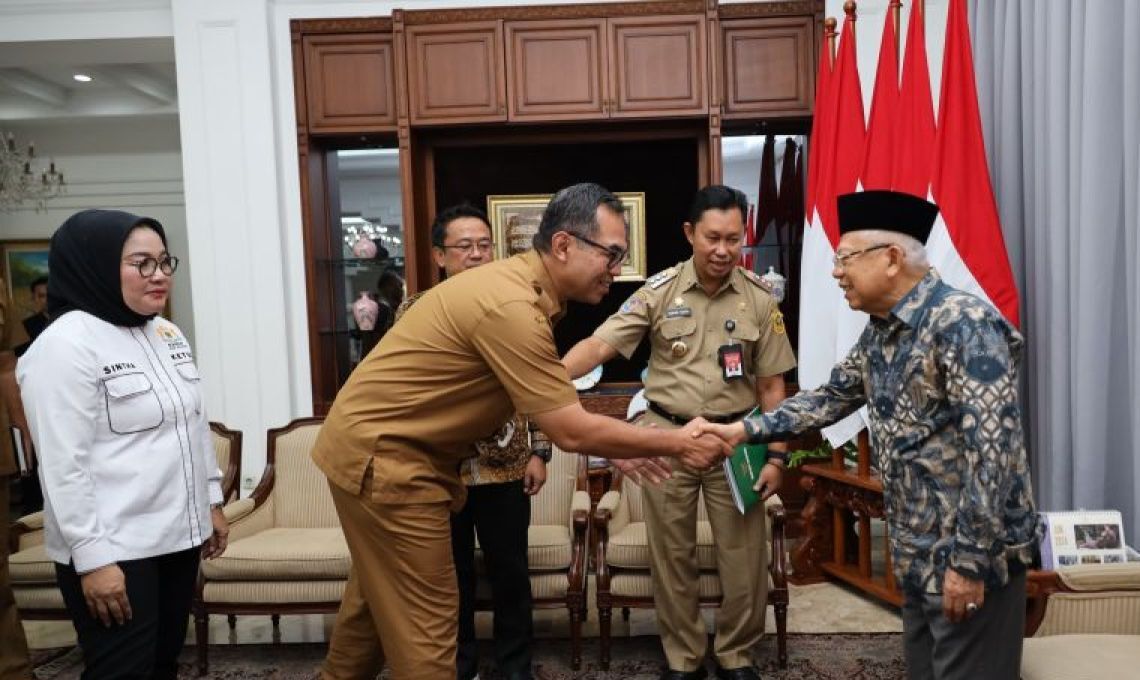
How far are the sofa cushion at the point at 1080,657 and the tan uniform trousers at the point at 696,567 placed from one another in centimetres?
86

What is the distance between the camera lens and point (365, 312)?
472cm

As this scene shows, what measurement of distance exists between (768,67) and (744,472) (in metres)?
2.65

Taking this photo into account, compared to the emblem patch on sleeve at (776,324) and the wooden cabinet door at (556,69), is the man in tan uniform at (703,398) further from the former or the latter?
the wooden cabinet door at (556,69)

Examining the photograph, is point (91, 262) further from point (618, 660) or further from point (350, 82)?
point (350, 82)

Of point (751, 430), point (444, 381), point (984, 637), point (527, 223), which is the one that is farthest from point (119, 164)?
point (984, 637)

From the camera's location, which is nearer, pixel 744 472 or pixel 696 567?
pixel 744 472

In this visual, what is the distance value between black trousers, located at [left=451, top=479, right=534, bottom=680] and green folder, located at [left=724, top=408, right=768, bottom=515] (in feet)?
2.22

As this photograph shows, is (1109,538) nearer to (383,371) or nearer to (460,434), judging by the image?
(460,434)

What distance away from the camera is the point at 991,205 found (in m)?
3.02

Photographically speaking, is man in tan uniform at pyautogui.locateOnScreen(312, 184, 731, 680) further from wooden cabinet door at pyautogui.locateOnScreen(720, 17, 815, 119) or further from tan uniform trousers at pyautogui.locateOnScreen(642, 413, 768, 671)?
wooden cabinet door at pyautogui.locateOnScreen(720, 17, 815, 119)

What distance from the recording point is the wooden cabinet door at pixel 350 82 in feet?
14.8

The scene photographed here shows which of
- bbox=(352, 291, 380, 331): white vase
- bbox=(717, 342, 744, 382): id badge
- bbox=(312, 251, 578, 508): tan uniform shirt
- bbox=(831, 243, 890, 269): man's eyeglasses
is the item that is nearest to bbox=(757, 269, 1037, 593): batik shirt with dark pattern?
bbox=(831, 243, 890, 269): man's eyeglasses

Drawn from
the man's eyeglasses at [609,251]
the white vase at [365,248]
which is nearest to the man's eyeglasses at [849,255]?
the man's eyeglasses at [609,251]

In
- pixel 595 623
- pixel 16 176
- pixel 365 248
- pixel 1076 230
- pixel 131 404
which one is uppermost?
pixel 16 176
